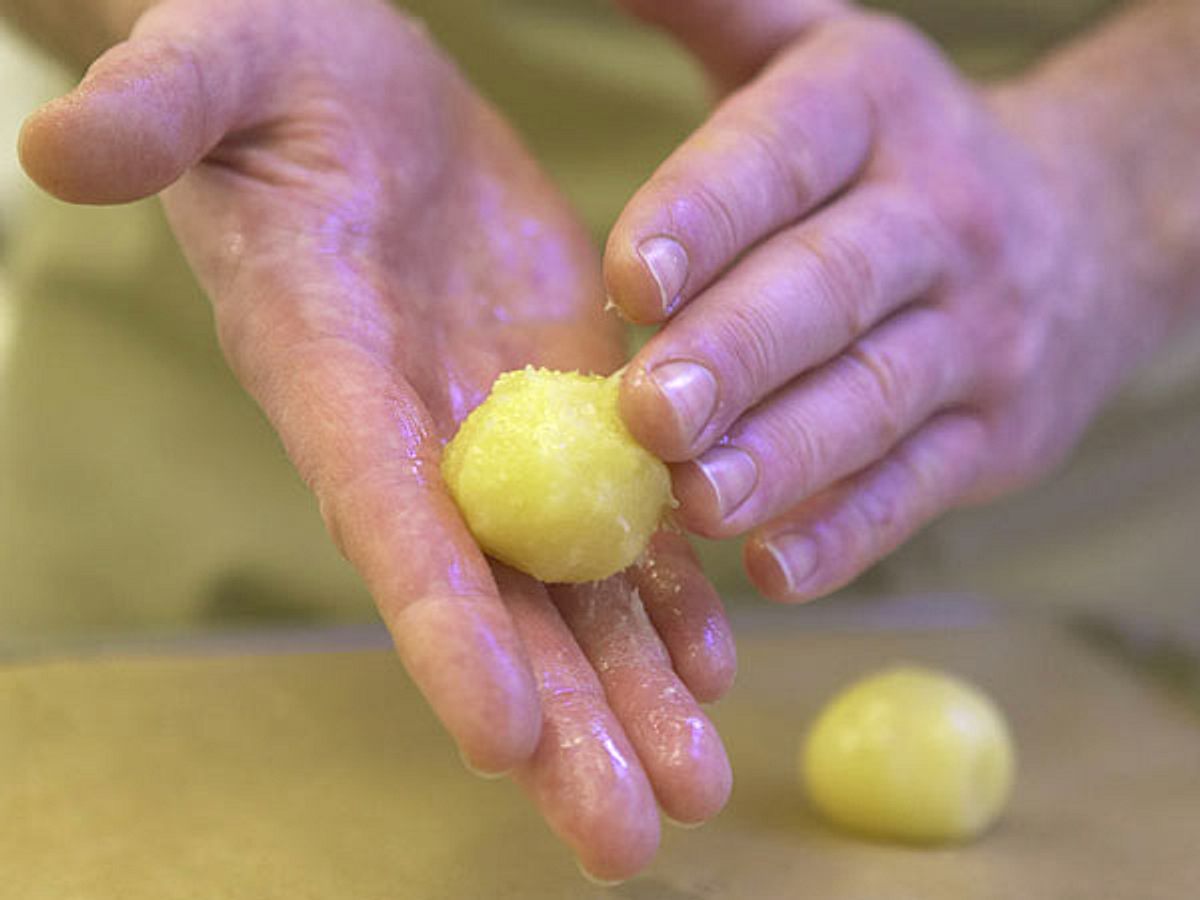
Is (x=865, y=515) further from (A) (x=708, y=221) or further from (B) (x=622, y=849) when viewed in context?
(B) (x=622, y=849)

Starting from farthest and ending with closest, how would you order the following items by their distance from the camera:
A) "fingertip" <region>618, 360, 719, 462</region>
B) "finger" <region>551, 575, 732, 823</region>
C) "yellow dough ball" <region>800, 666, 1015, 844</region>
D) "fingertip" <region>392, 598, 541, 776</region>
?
"yellow dough ball" <region>800, 666, 1015, 844</region> < "fingertip" <region>618, 360, 719, 462</region> < "finger" <region>551, 575, 732, 823</region> < "fingertip" <region>392, 598, 541, 776</region>

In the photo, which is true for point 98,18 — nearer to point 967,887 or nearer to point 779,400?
point 779,400

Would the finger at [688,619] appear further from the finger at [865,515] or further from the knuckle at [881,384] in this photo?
the knuckle at [881,384]

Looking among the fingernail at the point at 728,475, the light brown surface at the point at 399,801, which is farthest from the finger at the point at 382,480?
the light brown surface at the point at 399,801

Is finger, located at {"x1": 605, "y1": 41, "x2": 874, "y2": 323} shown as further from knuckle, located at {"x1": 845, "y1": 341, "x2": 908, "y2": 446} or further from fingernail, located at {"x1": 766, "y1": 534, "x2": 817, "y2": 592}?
fingernail, located at {"x1": 766, "y1": 534, "x2": 817, "y2": 592}

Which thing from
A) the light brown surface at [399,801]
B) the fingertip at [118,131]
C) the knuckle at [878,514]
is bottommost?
the light brown surface at [399,801]

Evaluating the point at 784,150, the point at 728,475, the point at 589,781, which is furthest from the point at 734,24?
the point at 589,781

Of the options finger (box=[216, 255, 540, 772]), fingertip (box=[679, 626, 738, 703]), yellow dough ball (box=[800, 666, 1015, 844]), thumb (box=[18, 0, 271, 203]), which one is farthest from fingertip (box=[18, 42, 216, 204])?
yellow dough ball (box=[800, 666, 1015, 844])
